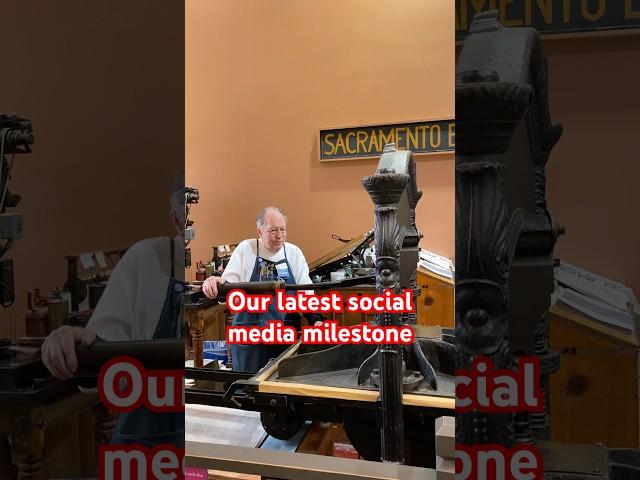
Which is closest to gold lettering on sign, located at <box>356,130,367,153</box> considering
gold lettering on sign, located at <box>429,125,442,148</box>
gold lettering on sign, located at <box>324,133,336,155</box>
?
gold lettering on sign, located at <box>324,133,336,155</box>

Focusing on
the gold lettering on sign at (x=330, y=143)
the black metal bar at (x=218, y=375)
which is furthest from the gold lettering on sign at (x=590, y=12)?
the gold lettering on sign at (x=330, y=143)

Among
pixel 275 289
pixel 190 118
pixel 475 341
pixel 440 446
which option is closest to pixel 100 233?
pixel 475 341

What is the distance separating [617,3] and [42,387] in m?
0.70

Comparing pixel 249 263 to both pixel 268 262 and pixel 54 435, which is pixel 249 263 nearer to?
pixel 268 262

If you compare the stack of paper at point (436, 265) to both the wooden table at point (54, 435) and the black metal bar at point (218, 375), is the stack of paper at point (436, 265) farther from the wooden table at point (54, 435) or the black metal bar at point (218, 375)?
the wooden table at point (54, 435)

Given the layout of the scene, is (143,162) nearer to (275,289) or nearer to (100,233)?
(100,233)

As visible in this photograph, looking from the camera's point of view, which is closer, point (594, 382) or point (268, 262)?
point (594, 382)

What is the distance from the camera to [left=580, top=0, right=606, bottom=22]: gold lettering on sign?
0.52 m

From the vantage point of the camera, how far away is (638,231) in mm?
536

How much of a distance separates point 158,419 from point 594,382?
19.2 inches

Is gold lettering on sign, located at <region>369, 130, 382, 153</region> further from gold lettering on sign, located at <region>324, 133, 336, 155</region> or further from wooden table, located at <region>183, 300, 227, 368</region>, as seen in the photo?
wooden table, located at <region>183, 300, 227, 368</region>

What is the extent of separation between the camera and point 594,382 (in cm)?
59

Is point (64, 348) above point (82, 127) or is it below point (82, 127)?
below

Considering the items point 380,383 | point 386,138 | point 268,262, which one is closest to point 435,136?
point 386,138
